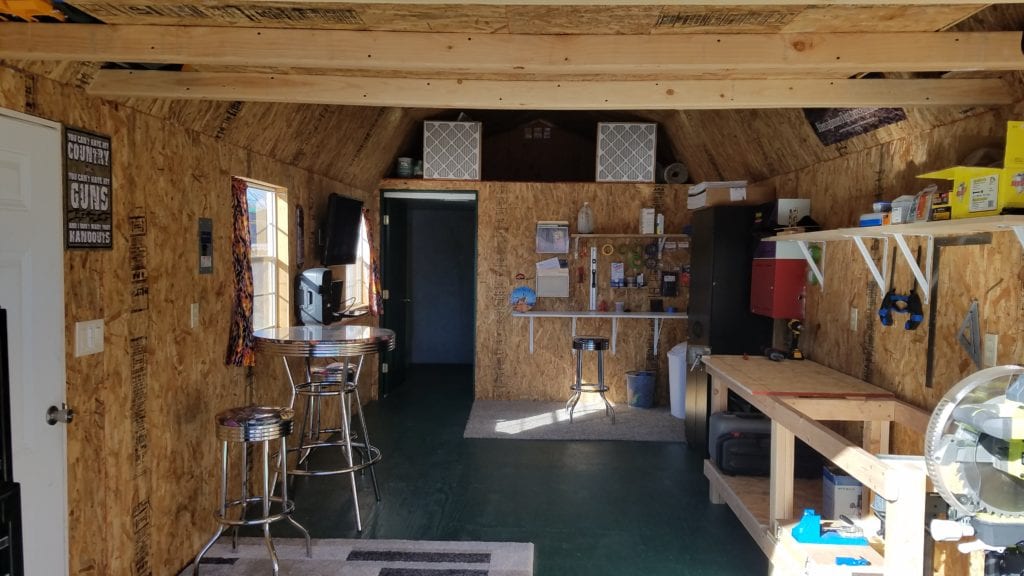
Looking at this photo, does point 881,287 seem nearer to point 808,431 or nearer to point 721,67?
point 808,431

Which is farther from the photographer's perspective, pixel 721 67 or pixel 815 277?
pixel 815 277

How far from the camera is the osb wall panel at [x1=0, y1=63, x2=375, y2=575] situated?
2.48 meters

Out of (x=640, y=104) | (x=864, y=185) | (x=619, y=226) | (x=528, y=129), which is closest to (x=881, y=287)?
(x=864, y=185)

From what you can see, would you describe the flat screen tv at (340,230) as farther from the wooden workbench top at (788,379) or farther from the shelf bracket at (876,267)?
the shelf bracket at (876,267)

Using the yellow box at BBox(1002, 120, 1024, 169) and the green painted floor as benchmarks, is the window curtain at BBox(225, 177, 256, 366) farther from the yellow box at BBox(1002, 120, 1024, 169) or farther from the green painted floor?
the yellow box at BBox(1002, 120, 1024, 169)

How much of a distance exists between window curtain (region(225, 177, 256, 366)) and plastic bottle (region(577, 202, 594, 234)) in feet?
11.6

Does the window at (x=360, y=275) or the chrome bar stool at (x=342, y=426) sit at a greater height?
the window at (x=360, y=275)

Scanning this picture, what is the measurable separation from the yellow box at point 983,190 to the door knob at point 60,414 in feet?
10.7

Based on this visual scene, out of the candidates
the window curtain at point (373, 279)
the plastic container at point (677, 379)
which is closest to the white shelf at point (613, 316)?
the plastic container at point (677, 379)

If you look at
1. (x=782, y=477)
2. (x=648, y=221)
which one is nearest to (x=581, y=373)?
(x=648, y=221)

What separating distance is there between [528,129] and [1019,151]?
550 centimetres

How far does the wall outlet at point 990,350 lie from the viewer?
104 inches

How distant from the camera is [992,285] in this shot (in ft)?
8.79

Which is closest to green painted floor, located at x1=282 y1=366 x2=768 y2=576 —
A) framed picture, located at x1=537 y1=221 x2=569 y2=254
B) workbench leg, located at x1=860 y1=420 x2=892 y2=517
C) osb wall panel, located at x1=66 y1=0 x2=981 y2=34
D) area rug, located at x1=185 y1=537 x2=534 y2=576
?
area rug, located at x1=185 y1=537 x2=534 y2=576
